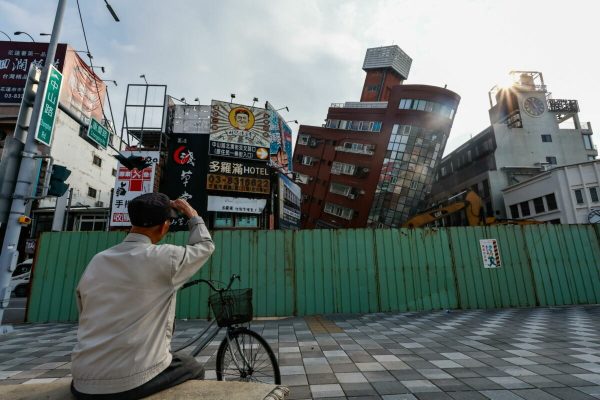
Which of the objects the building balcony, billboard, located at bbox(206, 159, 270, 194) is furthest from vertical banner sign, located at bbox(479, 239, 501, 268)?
the building balcony

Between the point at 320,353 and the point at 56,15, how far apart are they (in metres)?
10.2

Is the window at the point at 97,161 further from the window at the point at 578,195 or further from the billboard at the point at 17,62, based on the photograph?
the window at the point at 578,195

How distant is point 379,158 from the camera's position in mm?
37438

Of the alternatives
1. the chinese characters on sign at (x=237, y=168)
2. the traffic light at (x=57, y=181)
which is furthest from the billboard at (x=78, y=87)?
the traffic light at (x=57, y=181)

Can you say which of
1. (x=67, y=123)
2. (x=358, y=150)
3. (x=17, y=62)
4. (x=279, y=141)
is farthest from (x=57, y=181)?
(x=358, y=150)

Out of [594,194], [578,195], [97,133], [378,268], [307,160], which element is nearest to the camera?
[97,133]

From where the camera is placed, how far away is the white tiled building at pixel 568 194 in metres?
27.3

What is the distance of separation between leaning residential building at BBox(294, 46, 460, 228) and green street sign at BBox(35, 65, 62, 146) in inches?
1276

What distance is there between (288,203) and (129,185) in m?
11.3

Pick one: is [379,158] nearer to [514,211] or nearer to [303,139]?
[303,139]

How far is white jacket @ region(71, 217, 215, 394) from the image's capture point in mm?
1585

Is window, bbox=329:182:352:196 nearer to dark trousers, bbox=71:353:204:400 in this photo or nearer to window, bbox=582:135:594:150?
window, bbox=582:135:594:150

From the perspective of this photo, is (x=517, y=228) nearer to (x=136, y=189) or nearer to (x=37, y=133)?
(x=37, y=133)

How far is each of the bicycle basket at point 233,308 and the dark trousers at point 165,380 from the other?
102 cm
